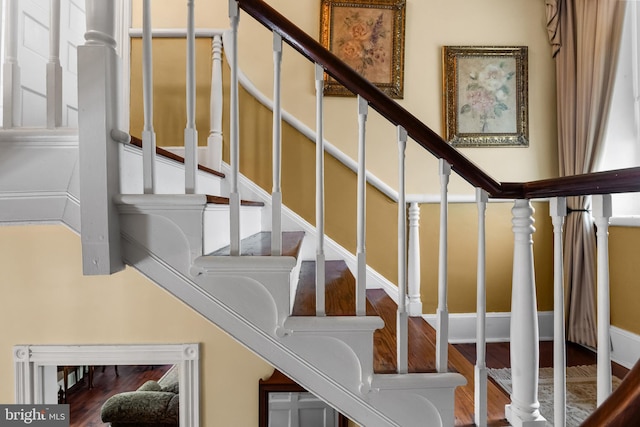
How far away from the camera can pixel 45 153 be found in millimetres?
987

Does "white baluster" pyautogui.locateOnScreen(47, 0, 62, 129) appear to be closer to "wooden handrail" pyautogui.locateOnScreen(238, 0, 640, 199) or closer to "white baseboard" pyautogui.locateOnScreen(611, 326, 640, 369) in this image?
"wooden handrail" pyautogui.locateOnScreen(238, 0, 640, 199)

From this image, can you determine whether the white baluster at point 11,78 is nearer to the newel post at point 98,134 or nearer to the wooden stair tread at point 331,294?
the newel post at point 98,134

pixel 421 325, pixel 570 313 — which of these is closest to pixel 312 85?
pixel 421 325

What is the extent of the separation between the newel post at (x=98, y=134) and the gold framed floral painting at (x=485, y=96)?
224 cm

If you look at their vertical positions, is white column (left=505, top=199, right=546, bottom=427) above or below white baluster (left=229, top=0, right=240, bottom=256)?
below

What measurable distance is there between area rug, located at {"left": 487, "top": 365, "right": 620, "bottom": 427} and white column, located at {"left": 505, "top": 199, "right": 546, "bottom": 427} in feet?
2.56

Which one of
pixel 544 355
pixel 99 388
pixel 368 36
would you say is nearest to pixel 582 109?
pixel 368 36

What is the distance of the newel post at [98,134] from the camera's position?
0.92 m

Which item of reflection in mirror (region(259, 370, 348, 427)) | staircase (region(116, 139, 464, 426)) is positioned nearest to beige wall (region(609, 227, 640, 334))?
staircase (region(116, 139, 464, 426))

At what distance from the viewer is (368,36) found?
2533 millimetres

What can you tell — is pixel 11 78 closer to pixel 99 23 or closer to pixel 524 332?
pixel 99 23

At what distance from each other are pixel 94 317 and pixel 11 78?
70.8 inches

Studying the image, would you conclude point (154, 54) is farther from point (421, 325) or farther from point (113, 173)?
point (421, 325)

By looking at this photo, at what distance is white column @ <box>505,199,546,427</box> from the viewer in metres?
1.08
